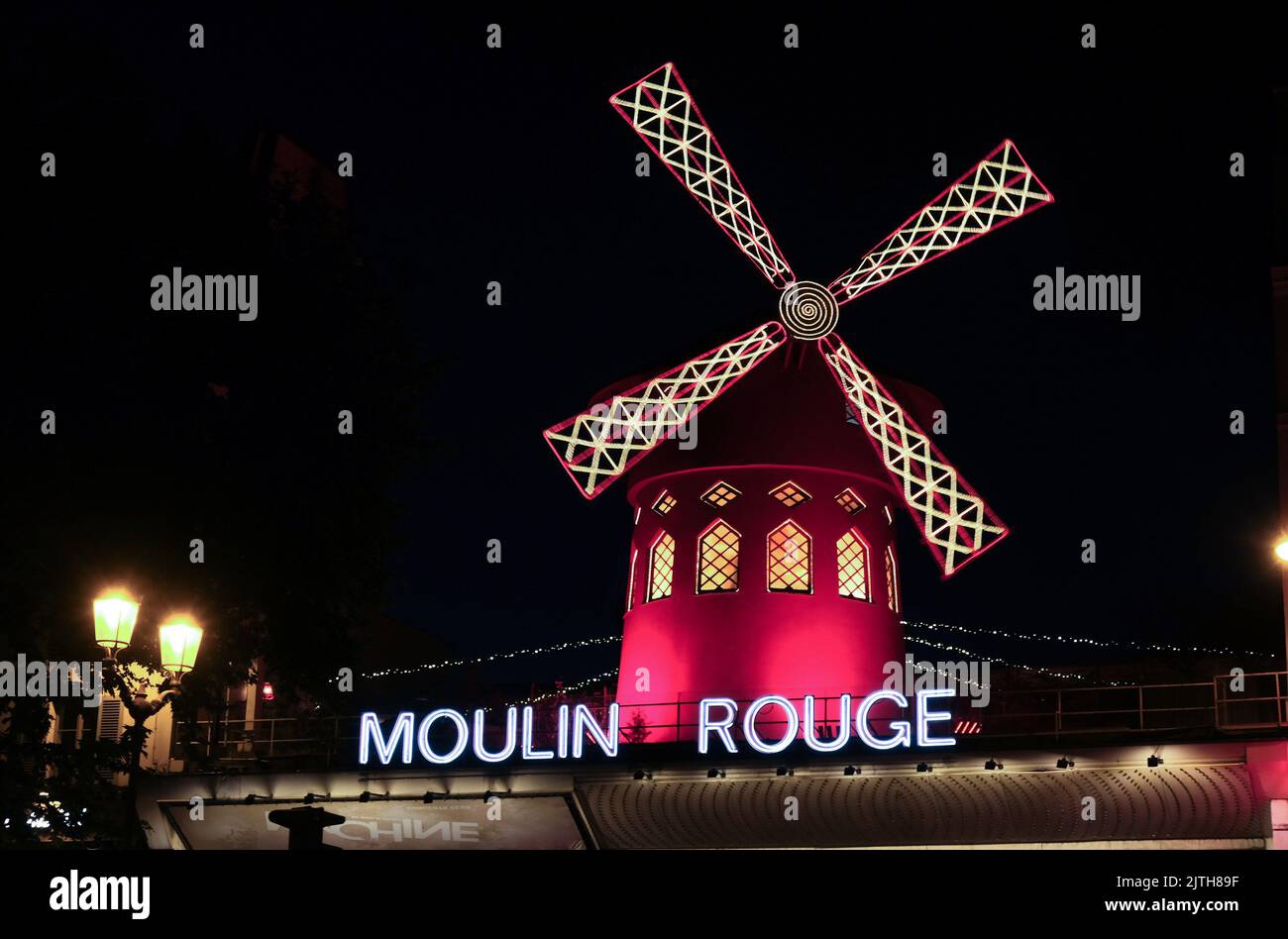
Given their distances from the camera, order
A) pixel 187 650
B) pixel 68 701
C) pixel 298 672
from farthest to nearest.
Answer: pixel 298 672 → pixel 68 701 → pixel 187 650

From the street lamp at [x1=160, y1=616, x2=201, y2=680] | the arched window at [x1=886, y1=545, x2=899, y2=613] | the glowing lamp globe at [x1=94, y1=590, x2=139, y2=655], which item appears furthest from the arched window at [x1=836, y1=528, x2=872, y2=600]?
the glowing lamp globe at [x1=94, y1=590, x2=139, y2=655]

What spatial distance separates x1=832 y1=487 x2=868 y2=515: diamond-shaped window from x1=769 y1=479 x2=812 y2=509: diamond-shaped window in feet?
1.31

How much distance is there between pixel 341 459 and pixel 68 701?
2.71 metres

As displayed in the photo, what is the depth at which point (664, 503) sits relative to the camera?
20.1 metres

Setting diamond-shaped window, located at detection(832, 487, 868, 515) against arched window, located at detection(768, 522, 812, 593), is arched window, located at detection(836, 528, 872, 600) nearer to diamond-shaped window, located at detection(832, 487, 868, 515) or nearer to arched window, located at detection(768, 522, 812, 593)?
diamond-shaped window, located at detection(832, 487, 868, 515)

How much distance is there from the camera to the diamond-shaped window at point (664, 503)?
65.5 feet

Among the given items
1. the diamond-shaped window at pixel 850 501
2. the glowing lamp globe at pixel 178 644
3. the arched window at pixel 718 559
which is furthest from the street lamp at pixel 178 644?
the diamond-shaped window at pixel 850 501

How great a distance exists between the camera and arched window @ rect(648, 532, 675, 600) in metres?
19.8

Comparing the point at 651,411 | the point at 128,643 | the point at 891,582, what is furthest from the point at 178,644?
the point at 891,582

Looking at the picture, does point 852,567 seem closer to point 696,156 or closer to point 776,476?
point 776,476

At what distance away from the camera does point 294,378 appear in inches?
512

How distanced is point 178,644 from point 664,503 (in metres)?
9.87
